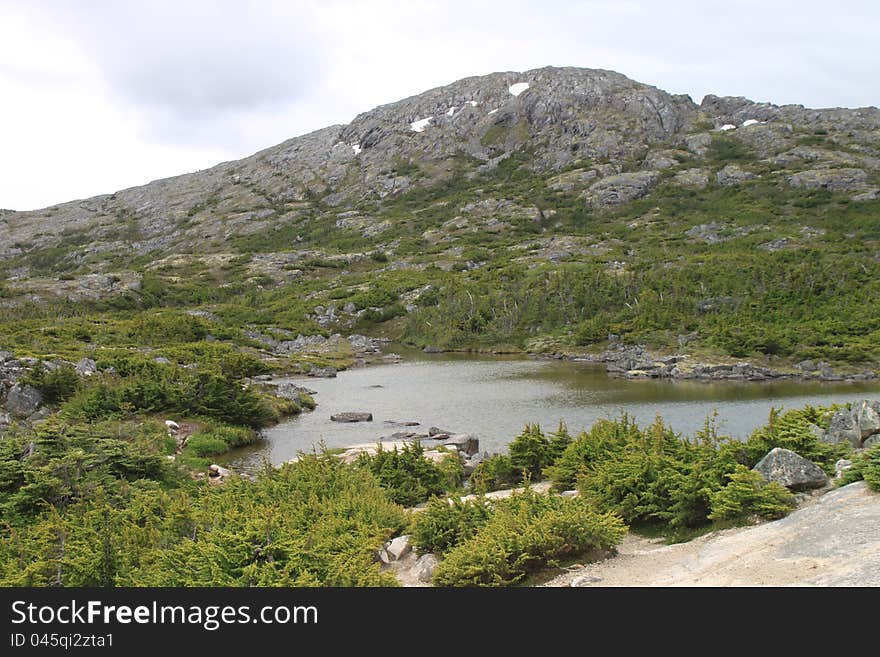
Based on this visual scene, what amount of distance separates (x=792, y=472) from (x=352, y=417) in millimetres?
33679

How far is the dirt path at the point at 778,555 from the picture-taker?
368 inches

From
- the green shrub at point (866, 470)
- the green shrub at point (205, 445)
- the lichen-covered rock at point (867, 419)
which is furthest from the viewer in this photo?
the green shrub at point (205, 445)

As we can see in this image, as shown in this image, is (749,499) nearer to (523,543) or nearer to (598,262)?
(523,543)

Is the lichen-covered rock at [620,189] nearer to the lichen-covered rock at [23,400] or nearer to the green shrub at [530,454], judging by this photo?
the green shrub at [530,454]

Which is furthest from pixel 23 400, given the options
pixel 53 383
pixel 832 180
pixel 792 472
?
pixel 832 180

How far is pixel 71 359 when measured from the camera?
45.0m

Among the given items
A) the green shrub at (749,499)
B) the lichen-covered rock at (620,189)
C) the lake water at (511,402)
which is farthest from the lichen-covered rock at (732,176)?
the green shrub at (749,499)

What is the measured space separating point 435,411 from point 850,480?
112 feet

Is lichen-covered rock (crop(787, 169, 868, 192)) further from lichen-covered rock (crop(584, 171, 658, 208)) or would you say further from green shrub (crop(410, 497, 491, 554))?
green shrub (crop(410, 497, 491, 554))

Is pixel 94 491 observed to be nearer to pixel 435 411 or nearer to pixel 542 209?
pixel 435 411

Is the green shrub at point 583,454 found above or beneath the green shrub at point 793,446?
beneath

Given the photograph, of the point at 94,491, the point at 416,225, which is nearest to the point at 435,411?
the point at 94,491

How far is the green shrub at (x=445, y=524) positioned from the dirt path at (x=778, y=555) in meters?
2.85

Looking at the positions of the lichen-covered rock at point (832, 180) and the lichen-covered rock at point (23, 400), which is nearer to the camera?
the lichen-covered rock at point (23, 400)
